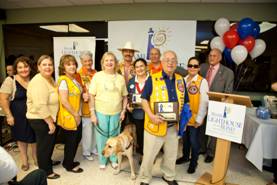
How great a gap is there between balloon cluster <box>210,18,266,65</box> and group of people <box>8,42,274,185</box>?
52 centimetres

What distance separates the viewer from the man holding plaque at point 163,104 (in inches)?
81.4

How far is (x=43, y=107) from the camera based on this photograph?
2.16 metres

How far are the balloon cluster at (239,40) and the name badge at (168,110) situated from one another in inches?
67.9

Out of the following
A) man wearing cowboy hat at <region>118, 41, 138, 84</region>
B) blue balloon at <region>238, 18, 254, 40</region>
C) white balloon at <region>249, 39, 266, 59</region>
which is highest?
blue balloon at <region>238, 18, 254, 40</region>

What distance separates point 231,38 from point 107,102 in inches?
86.6

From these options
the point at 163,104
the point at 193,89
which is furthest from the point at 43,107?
the point at 193,89

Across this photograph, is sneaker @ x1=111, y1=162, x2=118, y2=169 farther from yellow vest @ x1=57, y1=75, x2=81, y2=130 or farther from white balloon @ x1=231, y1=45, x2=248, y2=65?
white balloon @ x1=231, y1=45, x2=248, y2=65

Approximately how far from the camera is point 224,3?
12.5ft

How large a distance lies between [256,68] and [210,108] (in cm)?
223

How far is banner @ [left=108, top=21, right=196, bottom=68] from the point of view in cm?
385

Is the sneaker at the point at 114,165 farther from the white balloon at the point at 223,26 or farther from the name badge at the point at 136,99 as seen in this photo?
the white balloon at the point at 223,26

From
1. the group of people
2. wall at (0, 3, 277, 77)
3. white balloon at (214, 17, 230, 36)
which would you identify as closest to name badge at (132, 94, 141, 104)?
the group of people

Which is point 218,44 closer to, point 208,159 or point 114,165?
point 208,159

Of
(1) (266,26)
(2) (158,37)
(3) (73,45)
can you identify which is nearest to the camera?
(1) (266,26)
